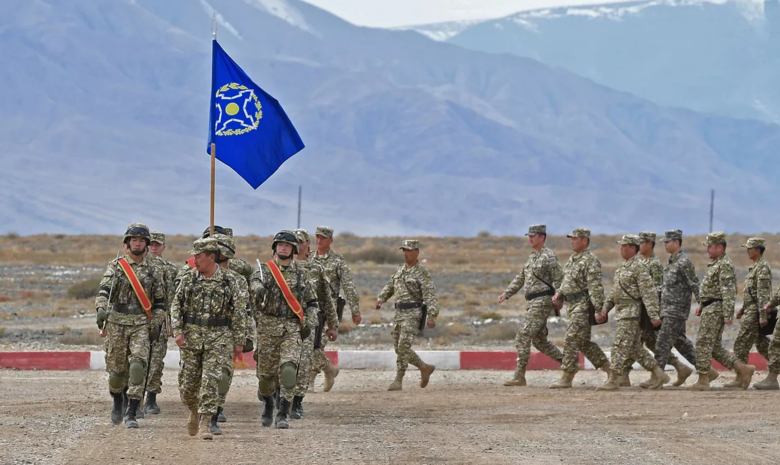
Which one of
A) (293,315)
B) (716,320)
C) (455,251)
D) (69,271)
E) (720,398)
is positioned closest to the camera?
(293,315)

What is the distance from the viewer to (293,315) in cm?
1233

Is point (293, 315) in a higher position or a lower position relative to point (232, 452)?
higher

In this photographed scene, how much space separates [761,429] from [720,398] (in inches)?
101

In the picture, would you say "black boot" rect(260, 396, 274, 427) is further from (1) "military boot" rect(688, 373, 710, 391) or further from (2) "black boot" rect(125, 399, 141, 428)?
A: (1) "military boot" rect(688, 373, 710, 391)

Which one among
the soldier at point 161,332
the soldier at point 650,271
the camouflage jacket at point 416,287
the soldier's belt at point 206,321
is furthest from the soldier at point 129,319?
the soldier at point 650,271

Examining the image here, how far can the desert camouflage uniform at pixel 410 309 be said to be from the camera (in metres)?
16.0

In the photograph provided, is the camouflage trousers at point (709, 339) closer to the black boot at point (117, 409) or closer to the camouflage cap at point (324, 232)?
the camouflage cap at point (324, 232)

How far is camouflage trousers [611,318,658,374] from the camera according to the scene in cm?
1586

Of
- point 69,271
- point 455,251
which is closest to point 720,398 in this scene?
point 69,271

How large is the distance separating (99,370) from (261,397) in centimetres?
625

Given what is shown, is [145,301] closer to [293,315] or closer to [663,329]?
[293,315]

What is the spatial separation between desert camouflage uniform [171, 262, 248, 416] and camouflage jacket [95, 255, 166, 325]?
1183 millimetres

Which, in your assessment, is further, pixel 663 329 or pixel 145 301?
pixel 663 329

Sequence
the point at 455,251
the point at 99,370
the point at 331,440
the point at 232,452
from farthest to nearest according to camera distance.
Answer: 1. the point at 455,251
2. the point at 99,370
3. the point at 331,440
4. the point at 232,452
